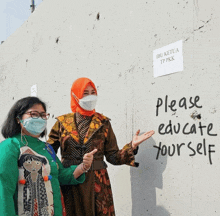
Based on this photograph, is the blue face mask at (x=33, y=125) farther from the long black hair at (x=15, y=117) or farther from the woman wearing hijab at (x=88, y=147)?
the woman wearing hijab at (x=88, y=147)

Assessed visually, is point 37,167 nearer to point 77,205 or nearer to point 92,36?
point 77,205

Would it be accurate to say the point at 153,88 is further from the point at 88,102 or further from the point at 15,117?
the point at 15,117

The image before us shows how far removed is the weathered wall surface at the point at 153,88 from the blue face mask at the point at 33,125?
3.08 ft

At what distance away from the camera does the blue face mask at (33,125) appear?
180 centimetres

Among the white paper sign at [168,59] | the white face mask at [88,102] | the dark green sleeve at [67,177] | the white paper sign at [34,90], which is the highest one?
the white paper sign at [34,90]

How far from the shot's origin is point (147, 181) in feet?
8.16

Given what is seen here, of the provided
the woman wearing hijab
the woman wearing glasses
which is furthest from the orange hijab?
the woman wearing glasses

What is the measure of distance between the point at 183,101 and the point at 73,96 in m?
0.78

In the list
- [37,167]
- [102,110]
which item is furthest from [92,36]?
[37,167]

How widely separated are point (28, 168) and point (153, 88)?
1.17 m

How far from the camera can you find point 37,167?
1.74 metres

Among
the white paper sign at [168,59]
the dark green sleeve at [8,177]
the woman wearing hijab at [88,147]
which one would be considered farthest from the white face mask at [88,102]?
the dark green sleeve at [8,177]

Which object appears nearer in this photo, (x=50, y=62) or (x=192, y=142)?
(x=192, y=142)

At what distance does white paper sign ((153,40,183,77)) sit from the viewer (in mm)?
2250
